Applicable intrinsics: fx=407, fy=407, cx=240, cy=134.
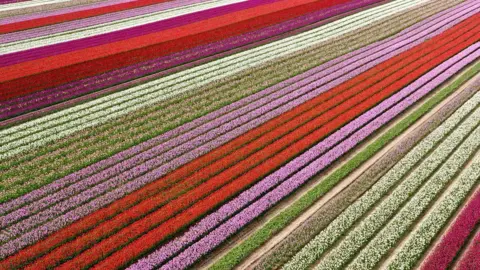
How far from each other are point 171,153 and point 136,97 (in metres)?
6.33

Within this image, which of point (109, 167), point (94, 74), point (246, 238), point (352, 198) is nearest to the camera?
point (246, 238)

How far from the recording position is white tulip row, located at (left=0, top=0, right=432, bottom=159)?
19.1 metres

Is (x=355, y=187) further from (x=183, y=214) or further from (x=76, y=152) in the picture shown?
(x=76, y=152)

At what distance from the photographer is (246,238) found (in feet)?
44.2

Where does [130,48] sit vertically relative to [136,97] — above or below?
above

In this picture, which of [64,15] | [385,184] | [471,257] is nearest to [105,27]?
[64,15]

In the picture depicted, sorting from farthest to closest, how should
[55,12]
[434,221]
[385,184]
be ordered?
[55,12] → [385,184] → [434,221]

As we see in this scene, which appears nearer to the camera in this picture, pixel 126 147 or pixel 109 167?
pixel 109 167

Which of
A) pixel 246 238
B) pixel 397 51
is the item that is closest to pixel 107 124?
pixel 246 238

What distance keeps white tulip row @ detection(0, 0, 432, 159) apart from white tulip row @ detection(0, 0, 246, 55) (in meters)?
10.7

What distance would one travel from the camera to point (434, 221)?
13.8 metres

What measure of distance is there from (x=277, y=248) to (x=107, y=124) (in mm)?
11254

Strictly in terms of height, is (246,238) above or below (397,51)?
below

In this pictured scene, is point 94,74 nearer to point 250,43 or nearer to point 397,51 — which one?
point 250,43
